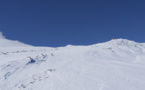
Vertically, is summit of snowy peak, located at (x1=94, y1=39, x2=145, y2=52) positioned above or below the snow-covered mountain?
above

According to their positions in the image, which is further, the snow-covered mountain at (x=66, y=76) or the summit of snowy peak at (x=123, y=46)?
the summit of snowy peak at (x=123, y=46)

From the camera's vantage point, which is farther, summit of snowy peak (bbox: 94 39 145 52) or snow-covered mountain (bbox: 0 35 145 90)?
summit of snowy peak (bbox: 94 39 145 52)

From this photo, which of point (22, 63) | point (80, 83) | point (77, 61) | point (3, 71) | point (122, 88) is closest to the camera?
point (122, 88)

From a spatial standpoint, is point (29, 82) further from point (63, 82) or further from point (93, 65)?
point (93, 65)

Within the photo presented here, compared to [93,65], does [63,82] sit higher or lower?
lower

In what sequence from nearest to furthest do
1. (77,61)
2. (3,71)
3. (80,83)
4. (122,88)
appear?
(122,88), (80,83), (3,71), (77,61)

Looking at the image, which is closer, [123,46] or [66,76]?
[66,76]

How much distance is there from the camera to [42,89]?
6.21 m

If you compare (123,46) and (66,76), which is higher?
(123,46)

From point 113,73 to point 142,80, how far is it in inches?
61.8

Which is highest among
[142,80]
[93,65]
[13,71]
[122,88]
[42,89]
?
[93,65]

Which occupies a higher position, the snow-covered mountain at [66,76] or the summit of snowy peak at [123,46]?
the summit of snowy peak at [123,46]

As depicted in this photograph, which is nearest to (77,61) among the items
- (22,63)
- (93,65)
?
(93,65)

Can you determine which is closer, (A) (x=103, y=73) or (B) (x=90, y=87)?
(B) (x=90, y=87)
